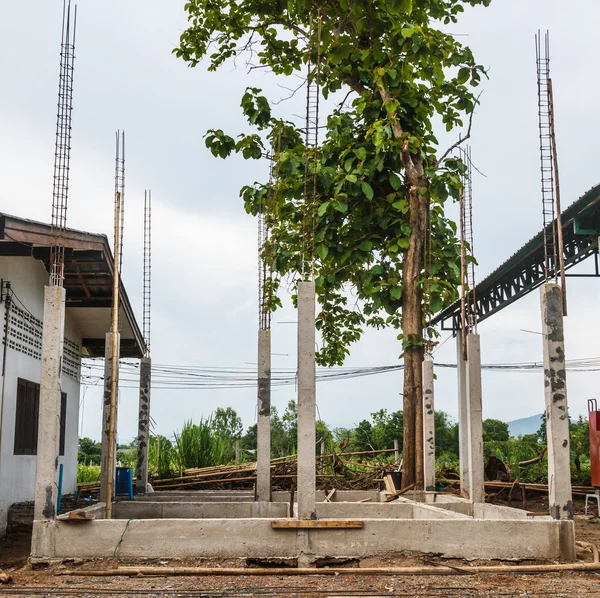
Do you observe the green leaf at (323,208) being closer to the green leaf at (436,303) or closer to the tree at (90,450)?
the green leaf at (436,303)

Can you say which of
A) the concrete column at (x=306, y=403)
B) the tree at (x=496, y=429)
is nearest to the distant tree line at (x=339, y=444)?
the tree at (x=496, y=429)

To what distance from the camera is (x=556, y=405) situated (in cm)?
1035

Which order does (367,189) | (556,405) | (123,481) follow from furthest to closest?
(367,189) < (123,481) < (556,405)

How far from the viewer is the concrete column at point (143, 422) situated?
54.9ft

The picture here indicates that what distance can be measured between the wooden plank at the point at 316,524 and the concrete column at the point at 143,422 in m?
7.72

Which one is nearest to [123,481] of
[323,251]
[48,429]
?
[48,429]

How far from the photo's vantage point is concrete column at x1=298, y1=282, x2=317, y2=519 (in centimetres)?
987

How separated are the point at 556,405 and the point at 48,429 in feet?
21.4

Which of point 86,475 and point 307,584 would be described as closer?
point 307,584

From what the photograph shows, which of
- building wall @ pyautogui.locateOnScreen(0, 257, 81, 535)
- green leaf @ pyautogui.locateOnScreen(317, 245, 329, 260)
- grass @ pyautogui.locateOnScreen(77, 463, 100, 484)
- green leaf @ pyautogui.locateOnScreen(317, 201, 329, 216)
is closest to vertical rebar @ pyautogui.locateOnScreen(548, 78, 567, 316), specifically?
green leaf @ pyautogui.locateOnScreen(317, 201, 329, 216)

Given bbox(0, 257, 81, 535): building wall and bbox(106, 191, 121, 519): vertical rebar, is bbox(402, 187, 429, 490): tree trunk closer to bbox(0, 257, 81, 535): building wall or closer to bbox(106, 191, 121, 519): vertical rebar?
bbox(106, 191, 121, 519): vertical rebar

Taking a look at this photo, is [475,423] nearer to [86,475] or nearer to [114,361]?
[114,361]

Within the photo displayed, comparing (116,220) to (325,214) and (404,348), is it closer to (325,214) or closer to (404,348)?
(325,214)

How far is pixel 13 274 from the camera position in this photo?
13.3 meters
